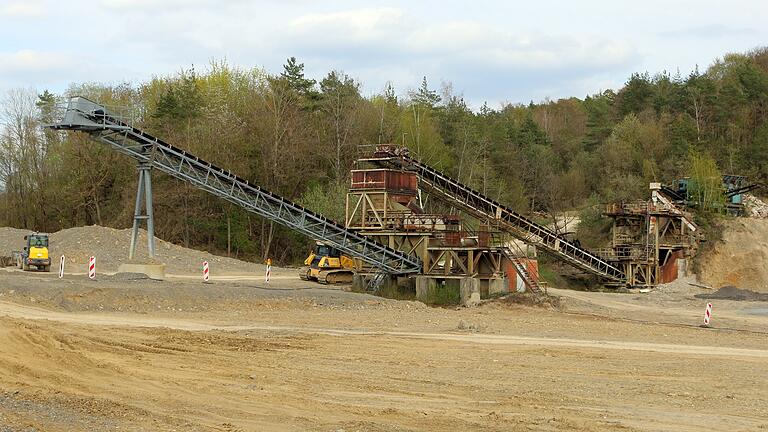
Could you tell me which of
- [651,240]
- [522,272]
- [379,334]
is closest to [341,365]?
[379,334]

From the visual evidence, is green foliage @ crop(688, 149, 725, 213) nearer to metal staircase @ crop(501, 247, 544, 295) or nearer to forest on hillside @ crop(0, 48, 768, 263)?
forest on hillside @ crop(0, 48, 768, 263)

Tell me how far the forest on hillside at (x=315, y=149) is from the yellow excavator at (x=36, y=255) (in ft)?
60.9

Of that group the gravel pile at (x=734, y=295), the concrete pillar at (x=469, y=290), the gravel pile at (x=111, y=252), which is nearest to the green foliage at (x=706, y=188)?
the gravel pile at (x=734, y=295)

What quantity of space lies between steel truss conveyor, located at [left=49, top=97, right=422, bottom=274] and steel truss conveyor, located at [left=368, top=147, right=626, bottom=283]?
8.22 m

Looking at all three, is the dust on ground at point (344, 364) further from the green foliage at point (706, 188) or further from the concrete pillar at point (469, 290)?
the green foliage at point (706, 188)

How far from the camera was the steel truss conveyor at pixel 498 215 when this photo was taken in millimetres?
51406

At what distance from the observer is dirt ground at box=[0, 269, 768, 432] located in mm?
14469

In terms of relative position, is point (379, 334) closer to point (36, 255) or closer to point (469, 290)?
point (469, 290)

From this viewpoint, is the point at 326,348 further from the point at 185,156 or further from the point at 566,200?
the point at 566,200

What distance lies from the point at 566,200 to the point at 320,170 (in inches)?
1066

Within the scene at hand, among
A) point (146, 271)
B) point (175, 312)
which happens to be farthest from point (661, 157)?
point (175, 312)

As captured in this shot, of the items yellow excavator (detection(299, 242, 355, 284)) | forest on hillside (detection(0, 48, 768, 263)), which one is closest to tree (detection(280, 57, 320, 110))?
forest on hillside (detection(0, 48, 768, 263))

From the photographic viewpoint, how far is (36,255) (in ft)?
154

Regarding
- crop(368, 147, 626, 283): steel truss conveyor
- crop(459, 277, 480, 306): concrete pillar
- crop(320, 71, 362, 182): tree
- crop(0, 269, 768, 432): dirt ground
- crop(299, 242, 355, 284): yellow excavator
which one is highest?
crop(320, 71, 362, 182): tree
